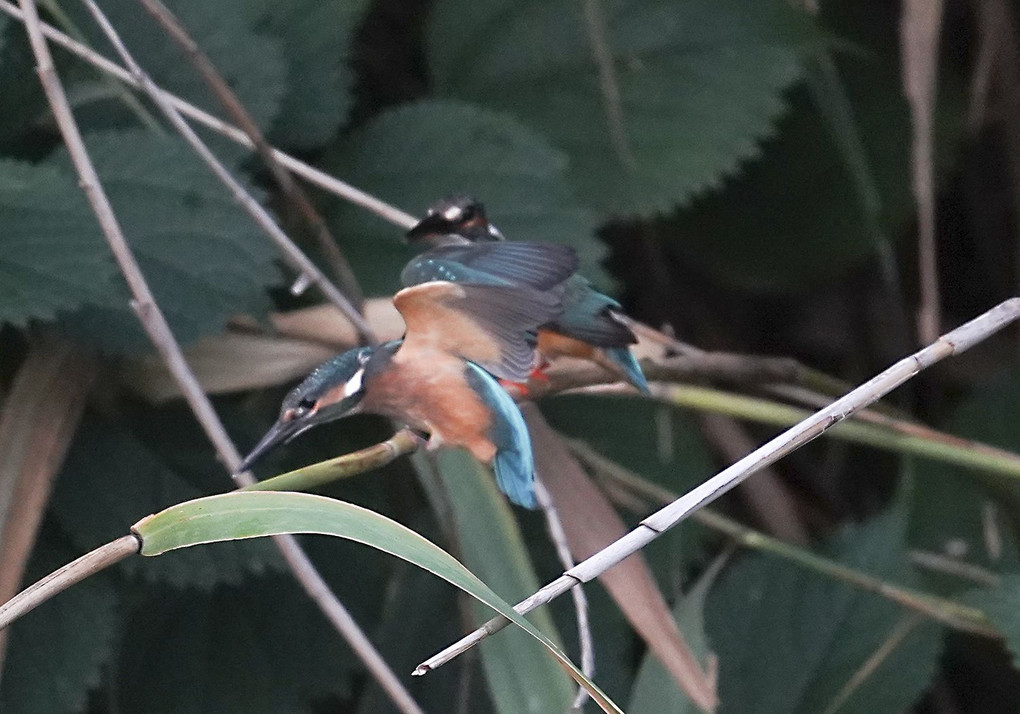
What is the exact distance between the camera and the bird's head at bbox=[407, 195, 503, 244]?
31.7 inches

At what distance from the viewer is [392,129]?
1.37 meters

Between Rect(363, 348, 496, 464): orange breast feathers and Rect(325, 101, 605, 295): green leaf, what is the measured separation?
60 centimetres

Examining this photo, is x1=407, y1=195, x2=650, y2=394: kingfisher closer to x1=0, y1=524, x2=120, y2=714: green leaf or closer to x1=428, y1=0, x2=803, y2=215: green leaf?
x1=0, y1=524, x2=120, y2=714: green leaf

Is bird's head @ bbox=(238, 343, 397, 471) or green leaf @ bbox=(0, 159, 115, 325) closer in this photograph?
bird's head @ bbox=(238, 343, 397, 471)

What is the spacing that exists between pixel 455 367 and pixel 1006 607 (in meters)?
0.70

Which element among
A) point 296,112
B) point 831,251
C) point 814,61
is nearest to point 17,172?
point 296,112

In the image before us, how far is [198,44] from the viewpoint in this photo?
118cm

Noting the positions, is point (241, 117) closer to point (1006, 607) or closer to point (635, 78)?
point (635, 78)

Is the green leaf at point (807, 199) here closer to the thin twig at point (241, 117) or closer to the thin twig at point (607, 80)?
the thin twig at point (607, 80)

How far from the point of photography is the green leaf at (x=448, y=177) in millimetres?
1259

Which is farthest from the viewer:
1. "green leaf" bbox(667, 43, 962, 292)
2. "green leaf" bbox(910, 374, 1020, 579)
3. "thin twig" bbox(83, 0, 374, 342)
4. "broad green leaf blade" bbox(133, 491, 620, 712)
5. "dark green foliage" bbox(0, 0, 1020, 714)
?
"green leaf" bbox(667, 43, 962, 292)

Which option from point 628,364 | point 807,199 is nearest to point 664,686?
point 628,364

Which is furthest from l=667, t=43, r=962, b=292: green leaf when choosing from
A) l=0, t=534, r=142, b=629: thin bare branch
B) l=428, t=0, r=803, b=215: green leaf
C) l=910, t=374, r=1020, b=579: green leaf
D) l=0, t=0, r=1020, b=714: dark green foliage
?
l=0, t=534, r=142, b=629: thin bare branch

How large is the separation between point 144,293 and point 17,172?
0.66ft
